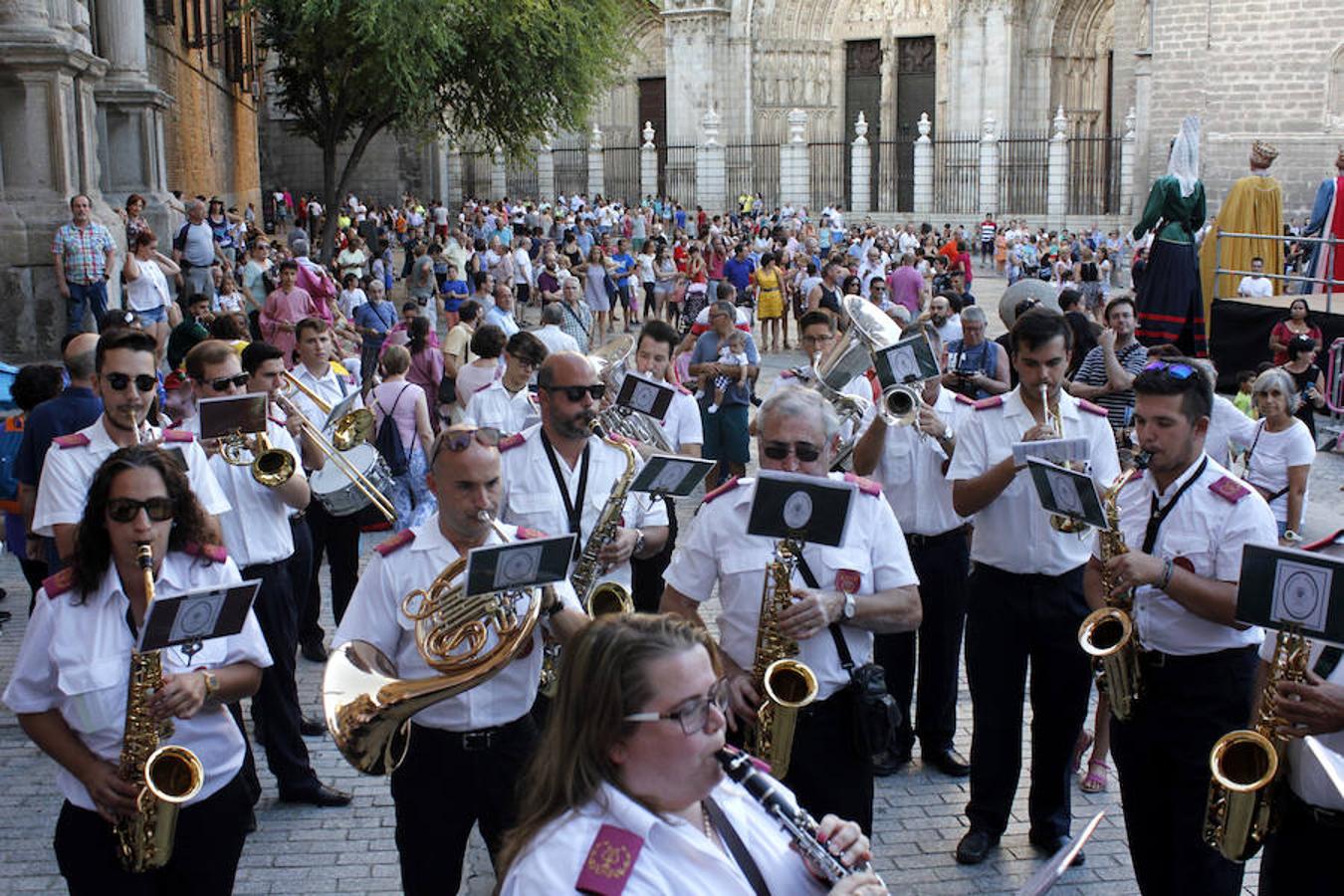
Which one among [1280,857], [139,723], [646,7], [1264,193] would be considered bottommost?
[1280,857]

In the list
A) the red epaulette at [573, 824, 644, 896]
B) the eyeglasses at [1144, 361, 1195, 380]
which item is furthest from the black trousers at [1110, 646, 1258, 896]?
the red epaulette at [573, 824, 644, 896]

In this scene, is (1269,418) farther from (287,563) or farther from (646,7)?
(646,7)

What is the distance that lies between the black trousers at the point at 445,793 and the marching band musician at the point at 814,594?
0.75 metres

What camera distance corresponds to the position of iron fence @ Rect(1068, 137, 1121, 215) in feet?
125

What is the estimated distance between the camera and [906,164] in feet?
144

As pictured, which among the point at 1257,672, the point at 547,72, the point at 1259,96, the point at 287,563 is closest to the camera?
the point at 1257,672

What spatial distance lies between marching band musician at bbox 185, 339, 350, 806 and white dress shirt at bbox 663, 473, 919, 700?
220cm

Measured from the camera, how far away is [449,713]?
456 cm

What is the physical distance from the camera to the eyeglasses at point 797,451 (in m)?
4.77

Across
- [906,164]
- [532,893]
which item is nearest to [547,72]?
[906,164]

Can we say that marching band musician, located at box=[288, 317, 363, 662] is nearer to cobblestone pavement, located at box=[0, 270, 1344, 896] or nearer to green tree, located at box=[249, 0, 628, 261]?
cobblestone pavement, located at box=[0, 270, 1344, 896]

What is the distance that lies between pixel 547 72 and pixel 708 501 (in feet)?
77.2

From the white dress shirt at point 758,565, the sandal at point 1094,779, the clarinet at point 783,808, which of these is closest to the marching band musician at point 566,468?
the white dress shirt at point 758,565

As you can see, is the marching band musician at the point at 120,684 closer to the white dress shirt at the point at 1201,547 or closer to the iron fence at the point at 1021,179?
the white dress shirt at the point at 1201,547
